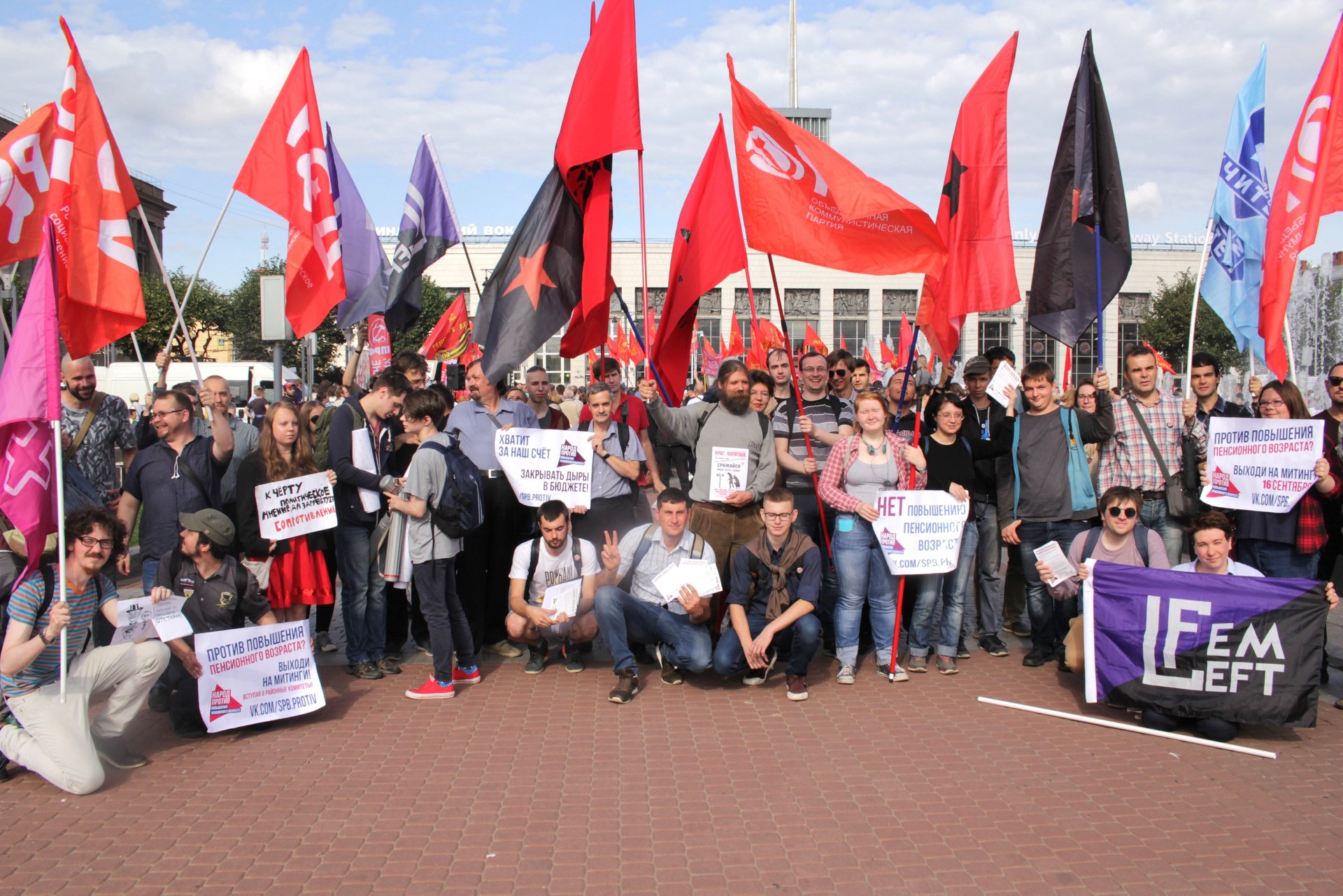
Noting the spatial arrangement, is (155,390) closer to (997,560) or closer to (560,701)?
(560,701)

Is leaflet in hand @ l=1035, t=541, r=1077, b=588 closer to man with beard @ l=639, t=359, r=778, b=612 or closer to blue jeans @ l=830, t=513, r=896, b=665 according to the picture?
blue jeans @ l=830, t=513, r=896, b=665

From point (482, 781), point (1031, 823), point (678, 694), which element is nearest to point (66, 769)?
point (482, 781)

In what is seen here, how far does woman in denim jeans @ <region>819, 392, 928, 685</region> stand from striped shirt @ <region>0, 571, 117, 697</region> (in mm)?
4587

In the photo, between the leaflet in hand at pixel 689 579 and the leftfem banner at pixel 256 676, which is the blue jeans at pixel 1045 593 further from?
the leftfem banner at pixel 256 676

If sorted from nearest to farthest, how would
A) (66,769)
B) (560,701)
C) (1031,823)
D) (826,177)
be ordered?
(1031,823)
(66,769)
(560,701)
(826,177)

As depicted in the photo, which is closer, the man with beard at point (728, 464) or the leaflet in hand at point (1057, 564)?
the leaflet in hand at point (1057, 564)

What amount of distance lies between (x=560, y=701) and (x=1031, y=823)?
3028 millimetres

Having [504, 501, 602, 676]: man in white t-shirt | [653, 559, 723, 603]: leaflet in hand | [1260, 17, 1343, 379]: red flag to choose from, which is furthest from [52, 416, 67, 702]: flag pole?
[1260, 17, 1343, 379]: red flag

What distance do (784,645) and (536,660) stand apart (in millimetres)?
1798

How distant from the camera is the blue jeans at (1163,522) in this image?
701cm

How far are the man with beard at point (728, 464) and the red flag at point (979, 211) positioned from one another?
1.50 m

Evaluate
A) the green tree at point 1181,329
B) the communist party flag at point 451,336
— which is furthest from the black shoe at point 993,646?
the green tree at point 1181,329

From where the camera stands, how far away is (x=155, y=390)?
761cm

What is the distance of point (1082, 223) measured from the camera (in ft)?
25.0
